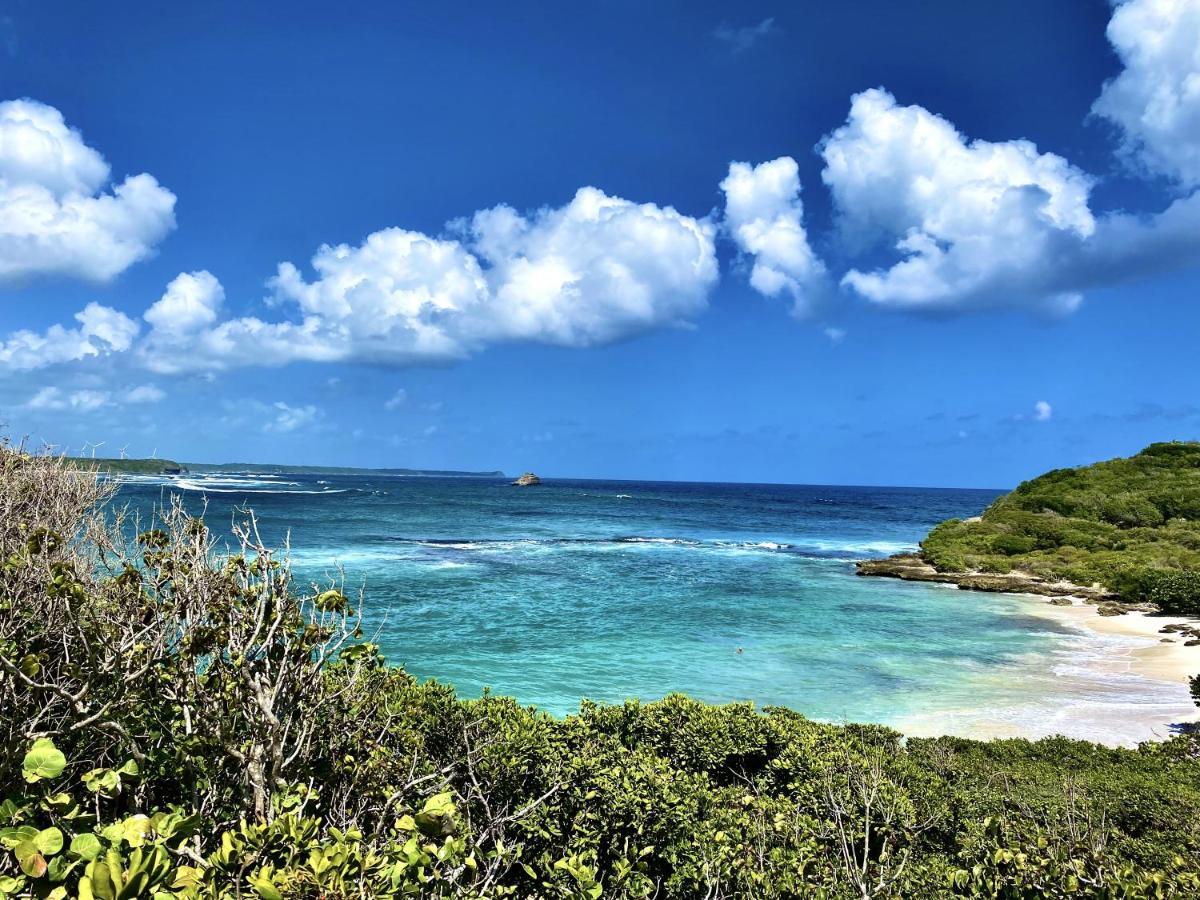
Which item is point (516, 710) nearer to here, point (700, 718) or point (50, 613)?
point (700, 718)

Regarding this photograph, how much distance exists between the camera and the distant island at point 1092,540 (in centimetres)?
3456

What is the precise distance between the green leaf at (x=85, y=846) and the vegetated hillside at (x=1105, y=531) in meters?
39.8

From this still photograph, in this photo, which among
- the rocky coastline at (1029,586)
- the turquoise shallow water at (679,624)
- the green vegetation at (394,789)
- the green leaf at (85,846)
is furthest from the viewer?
the rocky coastline at (1029,586)

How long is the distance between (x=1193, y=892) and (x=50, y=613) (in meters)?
10.4

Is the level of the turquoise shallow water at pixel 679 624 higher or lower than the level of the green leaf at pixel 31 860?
lower

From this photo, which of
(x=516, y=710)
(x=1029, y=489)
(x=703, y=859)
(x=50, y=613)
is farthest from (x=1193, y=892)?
(x=1029, y=489)

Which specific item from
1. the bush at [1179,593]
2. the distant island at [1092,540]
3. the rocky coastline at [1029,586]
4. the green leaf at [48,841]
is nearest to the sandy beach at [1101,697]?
the rocky coastline at [1029,586]

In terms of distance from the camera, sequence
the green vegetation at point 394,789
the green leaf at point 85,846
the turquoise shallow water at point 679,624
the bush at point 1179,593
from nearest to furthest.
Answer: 1. the green leaf at point 85,846
2. the green vegetation at point 394,789
3. the turquoise shallow water at point 679,624
4. the bush at point 1179,593

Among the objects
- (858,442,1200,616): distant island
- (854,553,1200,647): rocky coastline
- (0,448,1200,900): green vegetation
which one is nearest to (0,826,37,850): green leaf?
(0,448,1200,900): green vegetation

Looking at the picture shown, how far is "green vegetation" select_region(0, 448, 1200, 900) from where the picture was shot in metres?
3.22

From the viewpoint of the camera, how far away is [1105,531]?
47156 millimetres

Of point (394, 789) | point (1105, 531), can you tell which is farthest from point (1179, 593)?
point (394, 789)

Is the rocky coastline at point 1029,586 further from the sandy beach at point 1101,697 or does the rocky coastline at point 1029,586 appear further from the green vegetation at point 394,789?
the green vegetation at point 394,789

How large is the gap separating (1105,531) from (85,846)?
5842 centimetres
